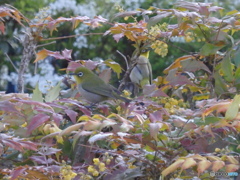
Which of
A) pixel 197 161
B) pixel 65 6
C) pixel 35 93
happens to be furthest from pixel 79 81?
pixel 65 6

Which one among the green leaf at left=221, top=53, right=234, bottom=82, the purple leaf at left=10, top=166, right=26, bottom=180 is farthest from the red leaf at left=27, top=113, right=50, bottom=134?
the green leaf at left=221, top=53, right=234, bottom=82

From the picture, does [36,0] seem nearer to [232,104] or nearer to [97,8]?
[97,8]

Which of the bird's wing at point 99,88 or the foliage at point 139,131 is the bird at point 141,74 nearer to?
the bird's wing at point 99,88

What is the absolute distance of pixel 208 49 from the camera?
190 cm

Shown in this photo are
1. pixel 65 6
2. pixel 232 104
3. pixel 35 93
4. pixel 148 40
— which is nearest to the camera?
pixel 232 104

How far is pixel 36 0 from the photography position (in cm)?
642

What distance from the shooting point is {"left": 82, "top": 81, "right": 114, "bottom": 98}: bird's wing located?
2.47m

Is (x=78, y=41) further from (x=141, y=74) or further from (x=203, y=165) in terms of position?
(x=203, y=165)

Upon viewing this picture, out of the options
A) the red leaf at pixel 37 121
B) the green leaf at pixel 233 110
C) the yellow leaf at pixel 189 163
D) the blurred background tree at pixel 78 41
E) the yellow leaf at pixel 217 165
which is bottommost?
the blurred background tree at pixel 78 41

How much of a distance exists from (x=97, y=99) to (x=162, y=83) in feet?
1.40

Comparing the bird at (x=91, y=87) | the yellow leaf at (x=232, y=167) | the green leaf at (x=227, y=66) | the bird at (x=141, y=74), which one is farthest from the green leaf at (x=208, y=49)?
the bird at (x=141, y=74)

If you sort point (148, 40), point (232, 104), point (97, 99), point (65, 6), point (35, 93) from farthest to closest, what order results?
point (65, 6), point (97, 99), point (148, 40), point (35, 93), point (232, 104)

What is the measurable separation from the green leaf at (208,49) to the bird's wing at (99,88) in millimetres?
666

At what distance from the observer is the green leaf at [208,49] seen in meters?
1.89
